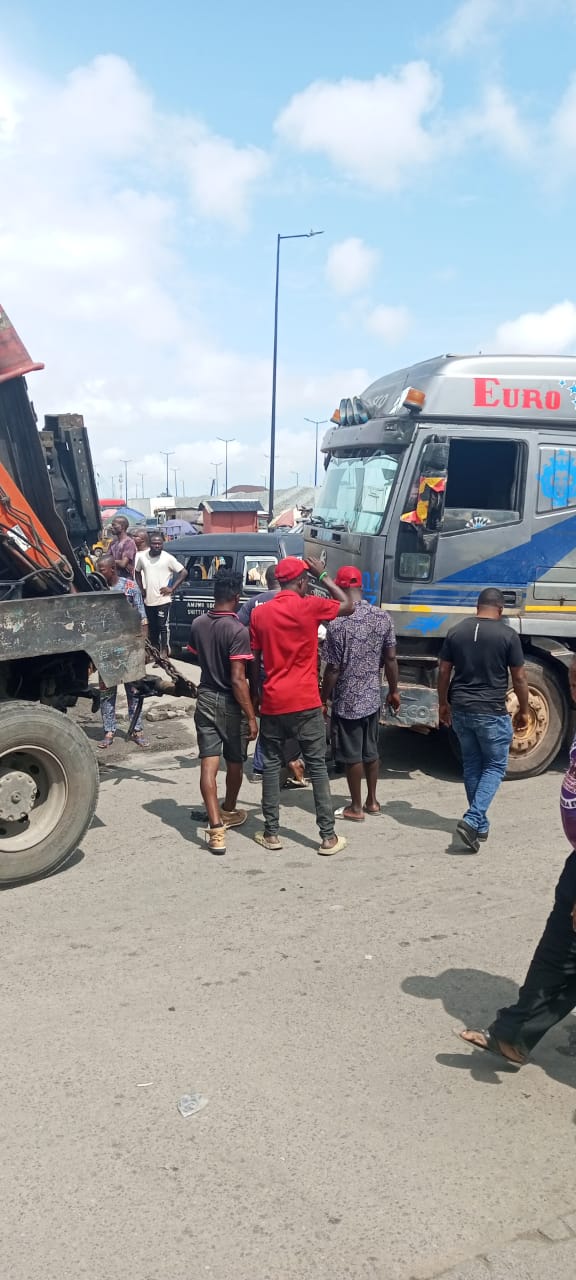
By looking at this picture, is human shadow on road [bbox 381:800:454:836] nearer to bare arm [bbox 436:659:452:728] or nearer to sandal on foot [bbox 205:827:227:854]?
bare arm [bbox 436:659:452:728]

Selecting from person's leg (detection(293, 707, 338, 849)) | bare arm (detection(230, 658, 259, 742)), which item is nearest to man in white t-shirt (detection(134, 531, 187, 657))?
bare arm (detection(230, 658, 259, 742))

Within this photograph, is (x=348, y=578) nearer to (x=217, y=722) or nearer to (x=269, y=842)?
(x=217, y=722)

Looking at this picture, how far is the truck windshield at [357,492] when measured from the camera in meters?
A: 7.14

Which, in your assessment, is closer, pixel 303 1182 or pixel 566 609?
pixel 303 1182

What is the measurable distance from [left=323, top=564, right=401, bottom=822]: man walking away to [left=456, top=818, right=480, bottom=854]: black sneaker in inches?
32.3

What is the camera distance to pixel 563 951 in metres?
3.27

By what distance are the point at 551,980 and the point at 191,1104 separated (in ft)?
4.22

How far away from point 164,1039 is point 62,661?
2753 mm

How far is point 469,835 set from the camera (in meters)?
5.70

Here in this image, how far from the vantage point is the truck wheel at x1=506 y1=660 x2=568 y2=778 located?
7270 mm

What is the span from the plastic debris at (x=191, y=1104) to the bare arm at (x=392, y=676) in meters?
3.63

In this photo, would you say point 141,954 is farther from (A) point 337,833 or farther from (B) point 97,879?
(A) point 337,833

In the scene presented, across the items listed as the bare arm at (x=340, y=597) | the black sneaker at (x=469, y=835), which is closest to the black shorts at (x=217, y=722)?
the bare arm at (x=340, y=597)

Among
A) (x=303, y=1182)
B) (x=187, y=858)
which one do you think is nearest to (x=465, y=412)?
(x=187, y=858)
